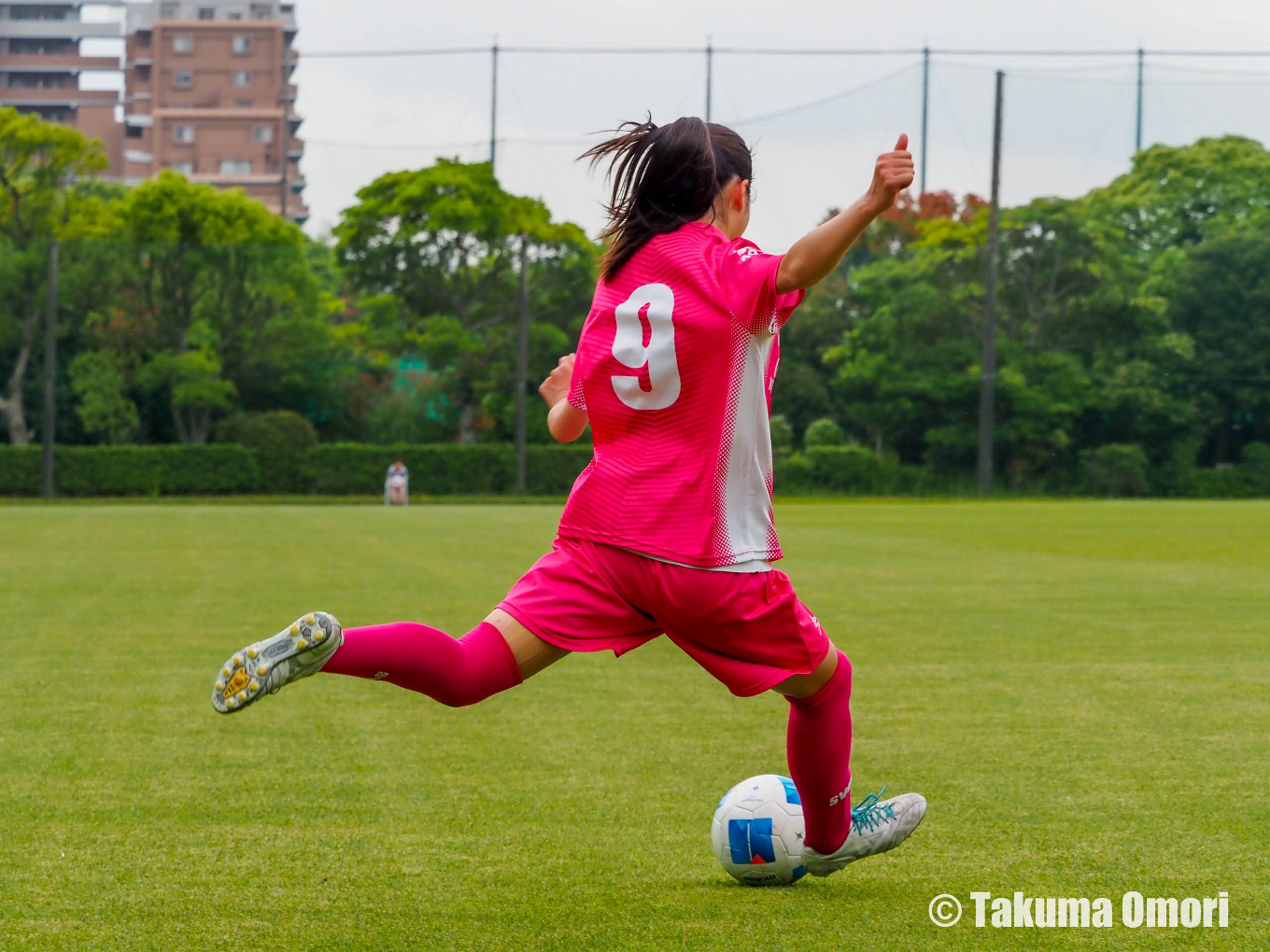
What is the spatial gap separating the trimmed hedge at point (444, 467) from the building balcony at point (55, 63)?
74153mm

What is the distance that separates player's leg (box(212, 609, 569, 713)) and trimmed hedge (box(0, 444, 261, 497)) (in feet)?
122

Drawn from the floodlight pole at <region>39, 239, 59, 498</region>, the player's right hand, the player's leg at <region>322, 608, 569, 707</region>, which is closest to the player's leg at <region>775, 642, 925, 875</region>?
the player's leg at <region>322, 608, 569, 707</region>

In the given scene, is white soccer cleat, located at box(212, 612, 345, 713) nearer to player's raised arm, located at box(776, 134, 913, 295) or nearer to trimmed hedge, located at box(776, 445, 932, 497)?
player's raised arm, located at box(776, 134, 913, 295)

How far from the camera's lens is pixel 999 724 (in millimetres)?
5914

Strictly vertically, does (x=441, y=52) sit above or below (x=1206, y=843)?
above

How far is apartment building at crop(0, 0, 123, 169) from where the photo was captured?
102 meters

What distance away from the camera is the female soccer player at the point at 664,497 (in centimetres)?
309

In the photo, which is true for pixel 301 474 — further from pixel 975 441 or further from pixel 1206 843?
pixel 1206 843

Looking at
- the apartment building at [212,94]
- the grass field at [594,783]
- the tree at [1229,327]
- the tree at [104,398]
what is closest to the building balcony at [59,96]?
the apartment building at [212,94]

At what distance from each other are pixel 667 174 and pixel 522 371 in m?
37.3

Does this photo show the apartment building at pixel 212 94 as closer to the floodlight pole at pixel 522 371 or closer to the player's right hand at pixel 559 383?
the floodlight pole at pixel 522 371

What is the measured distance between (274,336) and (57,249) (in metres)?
6.13

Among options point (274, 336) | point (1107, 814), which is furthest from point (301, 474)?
point (1107, 814)

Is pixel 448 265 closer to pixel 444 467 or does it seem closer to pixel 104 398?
pixel 444 467
